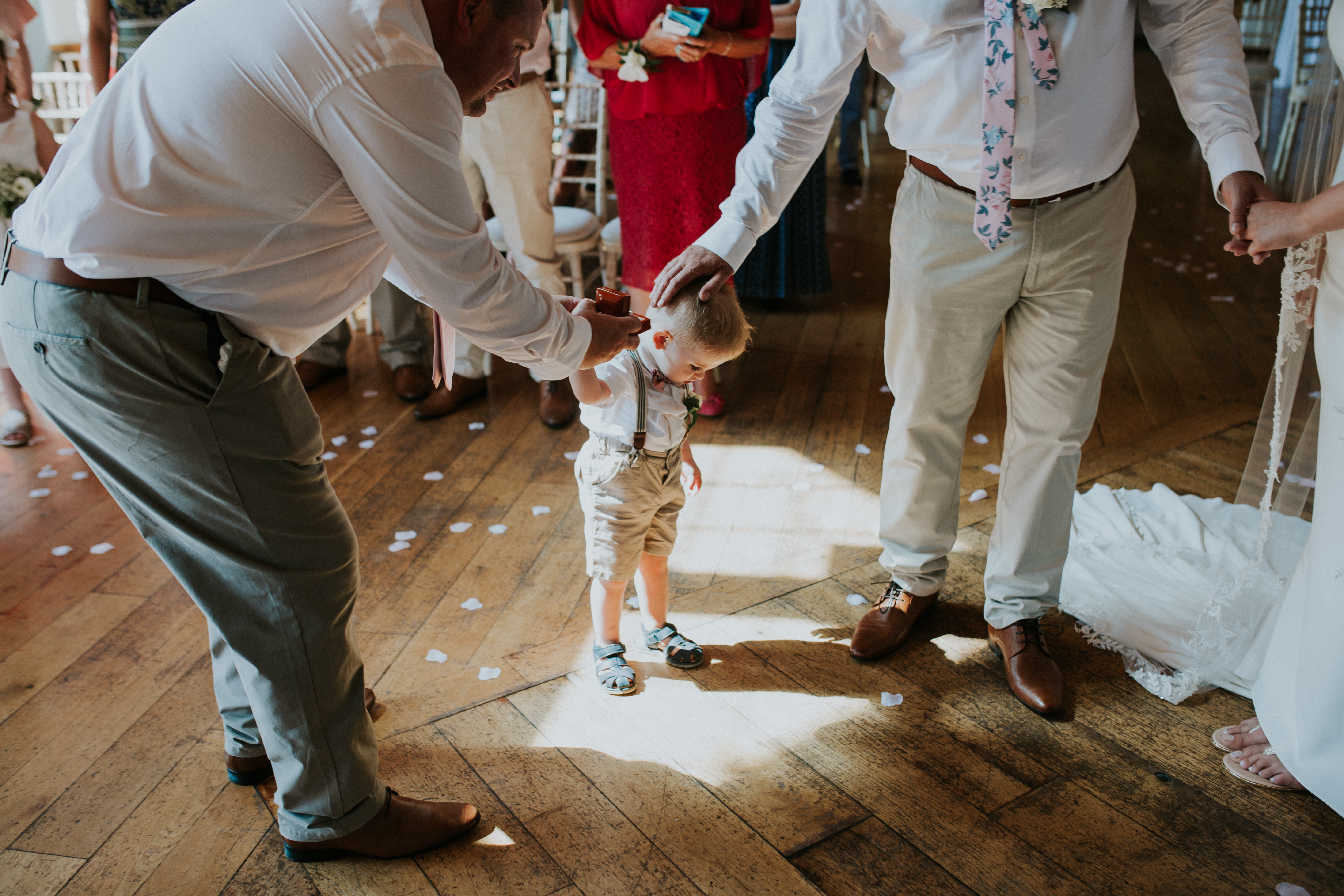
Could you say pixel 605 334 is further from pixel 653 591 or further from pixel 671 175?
pixel 671 175

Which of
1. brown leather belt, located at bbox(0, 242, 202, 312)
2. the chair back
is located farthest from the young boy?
the chair back

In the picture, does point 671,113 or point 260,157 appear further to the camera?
point 671,113

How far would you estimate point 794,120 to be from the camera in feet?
6.07

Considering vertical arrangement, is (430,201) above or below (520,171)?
above

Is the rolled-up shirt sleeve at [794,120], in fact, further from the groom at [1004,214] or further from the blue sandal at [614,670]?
the blue sandal at [614,670]

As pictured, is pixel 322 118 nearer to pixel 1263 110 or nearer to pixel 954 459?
pixel 954 459

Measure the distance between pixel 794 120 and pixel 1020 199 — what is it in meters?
0.46

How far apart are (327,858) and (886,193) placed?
19.4ft

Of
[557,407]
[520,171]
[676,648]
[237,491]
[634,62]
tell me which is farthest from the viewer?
[557,407]

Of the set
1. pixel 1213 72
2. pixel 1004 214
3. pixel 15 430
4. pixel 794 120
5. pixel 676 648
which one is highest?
pixel 1213 72

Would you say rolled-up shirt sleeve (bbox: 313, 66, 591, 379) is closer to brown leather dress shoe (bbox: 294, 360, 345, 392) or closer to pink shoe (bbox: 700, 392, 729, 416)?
pink shoe (bbox: 700, 392, 729, 416)

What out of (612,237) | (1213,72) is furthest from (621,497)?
(612,237)

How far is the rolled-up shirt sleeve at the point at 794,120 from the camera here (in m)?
1.74

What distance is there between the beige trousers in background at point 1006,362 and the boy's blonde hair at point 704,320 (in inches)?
15.7
